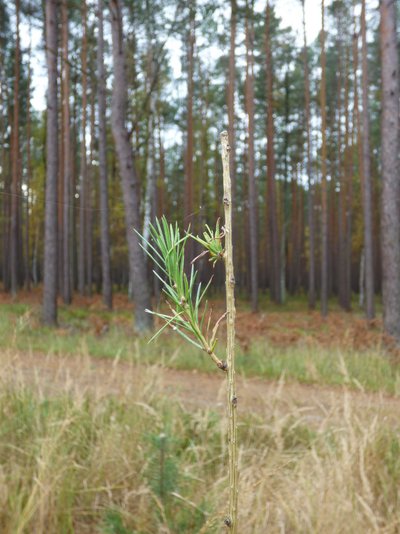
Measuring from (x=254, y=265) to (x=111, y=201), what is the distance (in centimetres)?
1121

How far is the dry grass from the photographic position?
5.83ft

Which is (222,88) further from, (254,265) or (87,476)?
(87,476)

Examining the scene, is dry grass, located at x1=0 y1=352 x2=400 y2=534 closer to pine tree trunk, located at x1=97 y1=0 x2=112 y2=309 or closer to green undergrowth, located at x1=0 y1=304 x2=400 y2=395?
green undergrowth, located at x1=0 y1=304 x2=400 y2=395

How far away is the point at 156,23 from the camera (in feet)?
31.6

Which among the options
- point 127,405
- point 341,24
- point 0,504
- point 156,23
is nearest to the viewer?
point 0,504

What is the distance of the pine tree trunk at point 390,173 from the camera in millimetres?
9750

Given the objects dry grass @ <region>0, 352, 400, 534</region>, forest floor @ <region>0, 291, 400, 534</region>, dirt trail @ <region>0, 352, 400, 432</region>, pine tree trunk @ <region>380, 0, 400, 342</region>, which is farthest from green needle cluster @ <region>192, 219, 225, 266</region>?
pine tree trunk @ <region>380, 0, 400, 342</region>

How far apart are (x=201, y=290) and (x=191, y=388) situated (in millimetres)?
6379

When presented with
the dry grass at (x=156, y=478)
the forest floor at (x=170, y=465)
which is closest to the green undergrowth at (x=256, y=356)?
the forest floor at (x=170, y=465)

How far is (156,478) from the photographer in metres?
1.87

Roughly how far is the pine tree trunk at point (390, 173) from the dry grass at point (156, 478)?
22.8 ft

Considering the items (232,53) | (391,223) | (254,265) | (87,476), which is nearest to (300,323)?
(254,265)

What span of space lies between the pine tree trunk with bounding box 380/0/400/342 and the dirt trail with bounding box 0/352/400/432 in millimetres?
3876

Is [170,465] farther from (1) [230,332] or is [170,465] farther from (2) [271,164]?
(2) [271,164]
